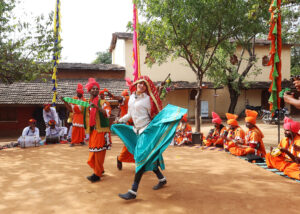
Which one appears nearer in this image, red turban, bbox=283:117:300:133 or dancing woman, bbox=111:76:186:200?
dancing woman, bbox=111:76:186:200

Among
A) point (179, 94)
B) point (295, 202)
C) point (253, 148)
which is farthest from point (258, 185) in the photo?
point (179, 94)

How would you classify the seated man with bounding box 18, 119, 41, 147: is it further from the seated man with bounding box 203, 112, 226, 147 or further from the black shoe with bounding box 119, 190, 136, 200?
the black shoe with bounding box 119, 190, 136, 200

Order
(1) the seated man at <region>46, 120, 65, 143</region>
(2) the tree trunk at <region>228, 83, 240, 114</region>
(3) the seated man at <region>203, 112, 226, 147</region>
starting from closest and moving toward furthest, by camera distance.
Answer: (3) the seated man at <region>203, 112, 226, 147</region> < (1) the seated man at <region>46, 120, 65, 143</region> < (2) the tree trunk at <region>228, 83, 240, 114</region>

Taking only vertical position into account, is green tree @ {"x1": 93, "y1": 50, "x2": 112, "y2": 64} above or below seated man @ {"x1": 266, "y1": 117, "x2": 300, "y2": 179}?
above

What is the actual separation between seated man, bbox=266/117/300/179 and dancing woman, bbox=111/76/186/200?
2553 mm

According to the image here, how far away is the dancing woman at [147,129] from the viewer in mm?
3758

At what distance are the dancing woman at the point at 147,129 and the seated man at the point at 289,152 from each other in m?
2.55

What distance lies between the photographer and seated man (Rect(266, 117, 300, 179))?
4950mm

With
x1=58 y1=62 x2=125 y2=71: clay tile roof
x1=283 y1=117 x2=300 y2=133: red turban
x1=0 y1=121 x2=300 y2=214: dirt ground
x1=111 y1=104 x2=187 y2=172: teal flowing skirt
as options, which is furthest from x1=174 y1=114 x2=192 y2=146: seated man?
x1=58 y1=62 x2=125 y2=71: clay tile roof

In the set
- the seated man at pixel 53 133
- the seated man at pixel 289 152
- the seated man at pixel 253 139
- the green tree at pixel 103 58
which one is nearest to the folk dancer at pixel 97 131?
the seated man at pixel 289 152

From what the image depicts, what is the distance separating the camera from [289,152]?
15.9ft

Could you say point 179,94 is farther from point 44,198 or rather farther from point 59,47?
point 44,198

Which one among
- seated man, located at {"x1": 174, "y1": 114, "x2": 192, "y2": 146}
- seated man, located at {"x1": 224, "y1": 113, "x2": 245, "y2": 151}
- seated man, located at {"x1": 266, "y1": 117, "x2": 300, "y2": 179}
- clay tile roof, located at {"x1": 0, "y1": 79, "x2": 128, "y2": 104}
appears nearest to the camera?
seated man, located at {"x1": 266, "y1": 117, "x2": 300, "y2": 179}

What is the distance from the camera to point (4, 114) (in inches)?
560
